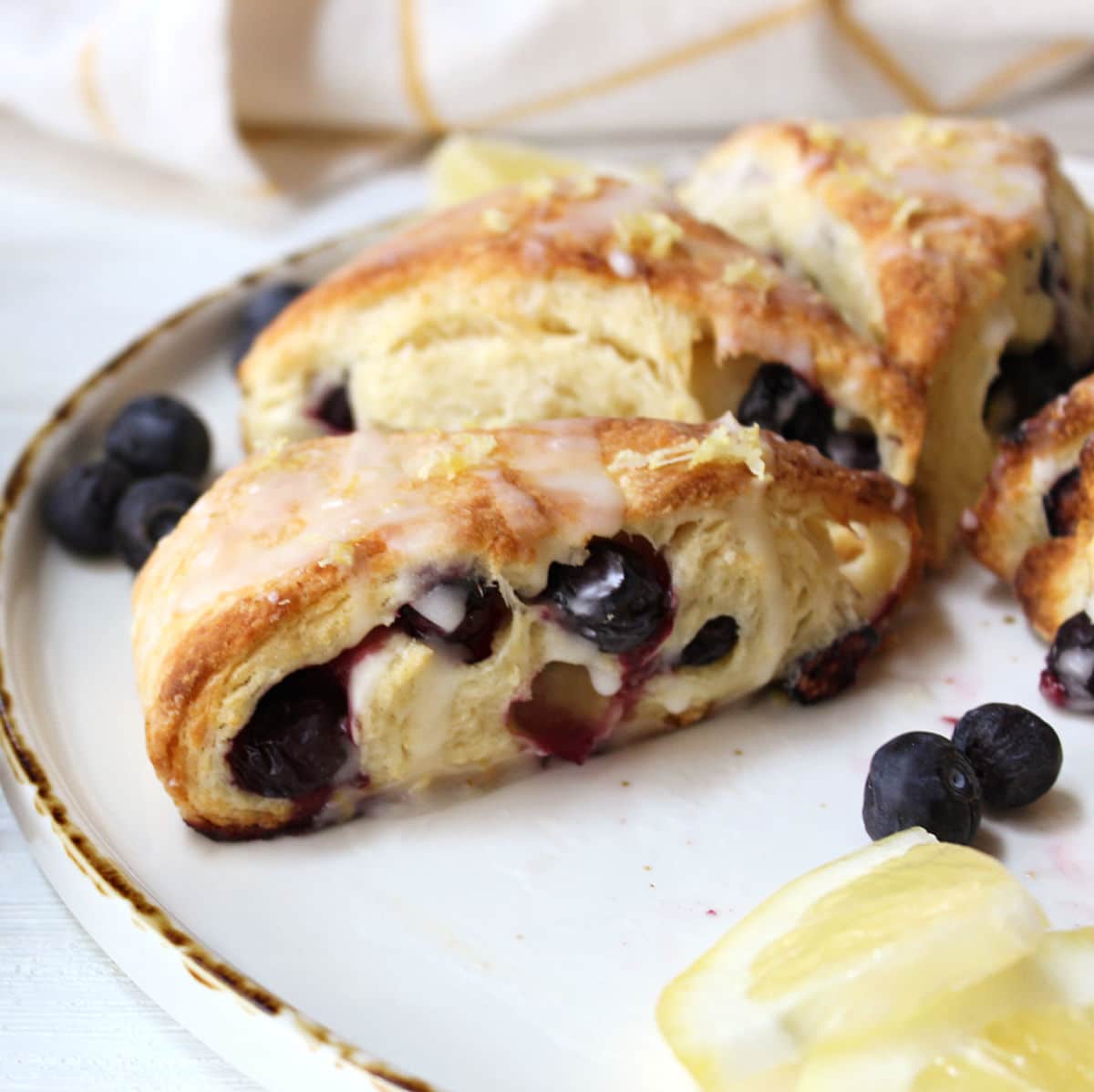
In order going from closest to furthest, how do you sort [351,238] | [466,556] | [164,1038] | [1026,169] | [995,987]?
[995,987], [164,1038], [466,556], [1026,169], [351,238]

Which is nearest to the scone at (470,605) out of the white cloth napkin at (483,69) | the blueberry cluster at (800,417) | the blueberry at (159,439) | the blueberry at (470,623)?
the blueberry at (470,623)

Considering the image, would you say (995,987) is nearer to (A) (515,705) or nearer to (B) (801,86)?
(A) (515,705)

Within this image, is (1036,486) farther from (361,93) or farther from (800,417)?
(361,93)

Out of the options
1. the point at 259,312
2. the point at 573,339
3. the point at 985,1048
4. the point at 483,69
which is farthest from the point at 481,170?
the point at 985,1048

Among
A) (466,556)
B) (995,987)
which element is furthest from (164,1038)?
(995,987)

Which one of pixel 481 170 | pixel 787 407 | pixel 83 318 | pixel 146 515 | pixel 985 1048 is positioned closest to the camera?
pixel 985 1048

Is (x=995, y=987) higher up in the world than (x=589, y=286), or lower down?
lower down
